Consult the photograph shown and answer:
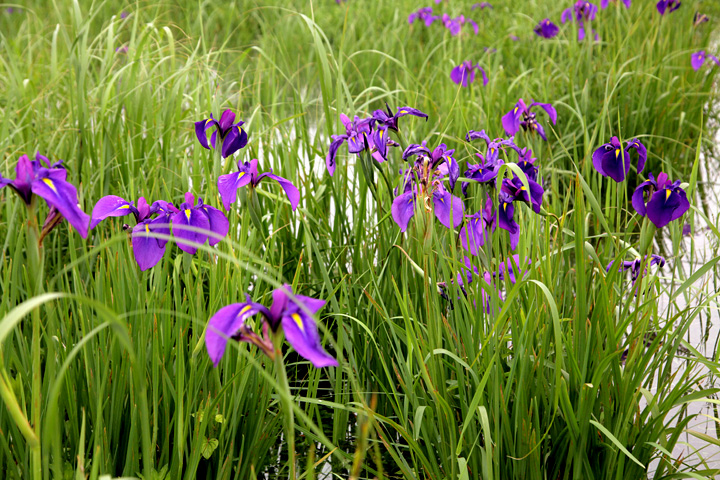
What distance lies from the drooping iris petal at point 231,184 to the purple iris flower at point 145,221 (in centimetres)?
14

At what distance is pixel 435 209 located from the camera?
164 centimetres

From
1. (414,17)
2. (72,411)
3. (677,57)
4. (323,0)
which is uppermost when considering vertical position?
(323,0)

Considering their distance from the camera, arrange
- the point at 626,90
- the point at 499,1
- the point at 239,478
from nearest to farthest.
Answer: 1. the point at 239,478
2. the point at 626,90
3. the point at 499,1

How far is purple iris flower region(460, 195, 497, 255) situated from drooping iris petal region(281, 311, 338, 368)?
0.70 m

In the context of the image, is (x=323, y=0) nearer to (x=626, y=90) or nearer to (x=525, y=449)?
(x=626, y=90)

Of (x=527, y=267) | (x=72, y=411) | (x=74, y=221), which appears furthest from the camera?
(x=527, y=267)

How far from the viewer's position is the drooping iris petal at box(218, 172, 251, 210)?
154 centimetres

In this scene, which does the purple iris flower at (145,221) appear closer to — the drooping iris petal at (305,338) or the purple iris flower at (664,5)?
the drooping iris petal at (305,338)

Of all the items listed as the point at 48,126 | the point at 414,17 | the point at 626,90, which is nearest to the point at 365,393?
the point at 48,126

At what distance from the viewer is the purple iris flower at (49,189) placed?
971 millimetres

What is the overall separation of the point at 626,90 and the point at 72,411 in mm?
3382

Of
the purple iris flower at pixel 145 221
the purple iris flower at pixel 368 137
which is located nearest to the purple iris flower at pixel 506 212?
the purple iris flower at pixel 368 137

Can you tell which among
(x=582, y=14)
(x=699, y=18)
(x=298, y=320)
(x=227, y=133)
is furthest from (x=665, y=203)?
(x=699, y=18)

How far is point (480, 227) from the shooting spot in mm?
1707
